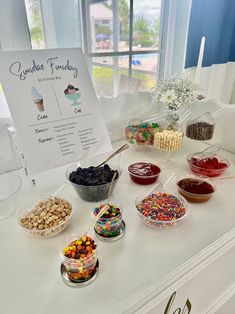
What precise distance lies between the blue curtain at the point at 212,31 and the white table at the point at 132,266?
1019 mm

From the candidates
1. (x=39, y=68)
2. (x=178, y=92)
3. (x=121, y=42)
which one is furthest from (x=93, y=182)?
(x=121, y=42)

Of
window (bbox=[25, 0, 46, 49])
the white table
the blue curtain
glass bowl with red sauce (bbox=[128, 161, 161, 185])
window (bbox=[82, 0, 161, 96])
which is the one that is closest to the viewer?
the white table

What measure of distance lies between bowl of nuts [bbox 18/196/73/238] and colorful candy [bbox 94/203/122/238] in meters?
→ 0.10

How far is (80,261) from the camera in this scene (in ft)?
1.73

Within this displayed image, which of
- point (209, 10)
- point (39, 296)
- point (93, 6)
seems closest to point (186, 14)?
point (209, 10)

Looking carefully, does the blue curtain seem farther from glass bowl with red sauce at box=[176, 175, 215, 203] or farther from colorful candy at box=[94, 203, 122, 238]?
colorful candy at box=[94, 203, 122, 238]

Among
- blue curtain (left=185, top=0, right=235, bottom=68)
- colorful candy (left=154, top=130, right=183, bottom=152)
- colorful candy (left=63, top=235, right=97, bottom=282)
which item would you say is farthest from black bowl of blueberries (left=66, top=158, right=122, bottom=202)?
blue curtain (left=185, top=0, right=235, bottom=68)

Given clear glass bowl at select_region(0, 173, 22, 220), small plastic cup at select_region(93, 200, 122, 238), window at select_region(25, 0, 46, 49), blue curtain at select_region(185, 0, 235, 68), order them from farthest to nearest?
1. blue curtain at select_region(185, 0, 235, 68)
2. window at select_region(25, 0, 46, 49)
3. clear glass bowl at select_region(0, 173, 22, 220)
4. small plastic cup at select_region(93, 200, 122, 238)

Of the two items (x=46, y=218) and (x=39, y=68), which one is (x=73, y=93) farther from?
(x=46, y=218)

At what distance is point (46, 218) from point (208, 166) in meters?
0.66

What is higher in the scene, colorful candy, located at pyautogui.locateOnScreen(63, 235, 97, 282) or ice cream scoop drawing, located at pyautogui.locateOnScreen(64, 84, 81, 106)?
ice cream scoop drawing, located at pyautogui.locateOnScreen(64, 84, 81, 106)

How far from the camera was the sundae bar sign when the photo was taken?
0.71 m

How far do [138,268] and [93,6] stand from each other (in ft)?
4.09

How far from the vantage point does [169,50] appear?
5.10 feet
